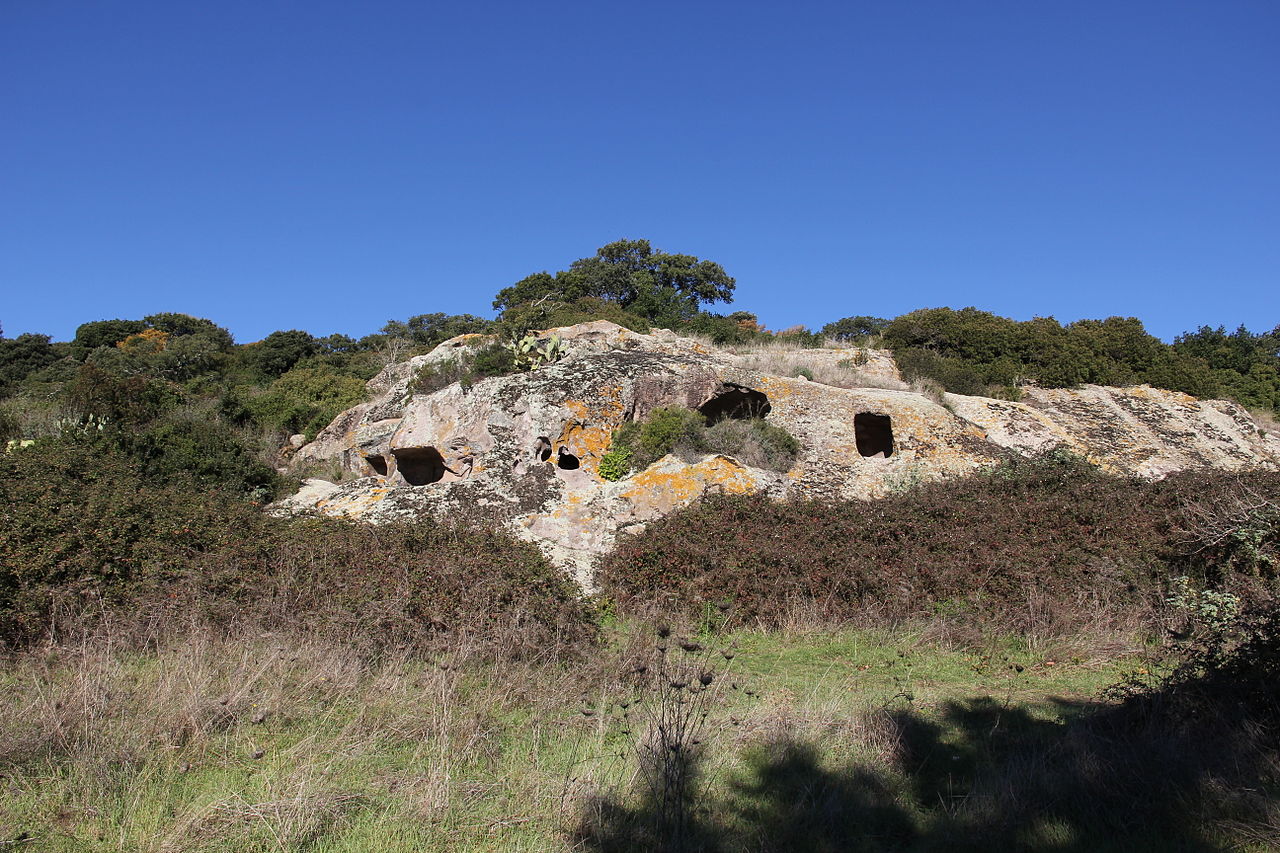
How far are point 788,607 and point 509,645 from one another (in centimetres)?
333

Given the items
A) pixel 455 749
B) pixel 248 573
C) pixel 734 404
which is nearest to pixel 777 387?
pixel 734 404

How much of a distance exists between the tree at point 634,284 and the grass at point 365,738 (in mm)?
→ 24919

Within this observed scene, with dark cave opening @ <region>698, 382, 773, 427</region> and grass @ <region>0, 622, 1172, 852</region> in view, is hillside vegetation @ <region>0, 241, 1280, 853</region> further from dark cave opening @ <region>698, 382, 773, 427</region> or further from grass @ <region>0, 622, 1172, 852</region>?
dark cave opening @ <region>698, 382, 773, 427</region>

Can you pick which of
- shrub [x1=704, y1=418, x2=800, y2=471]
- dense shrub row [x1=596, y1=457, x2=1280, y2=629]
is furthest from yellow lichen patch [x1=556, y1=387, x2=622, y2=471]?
dense shrub row [x1=596, y1=457, x2=1280, y2=629]

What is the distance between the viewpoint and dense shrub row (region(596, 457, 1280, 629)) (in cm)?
825

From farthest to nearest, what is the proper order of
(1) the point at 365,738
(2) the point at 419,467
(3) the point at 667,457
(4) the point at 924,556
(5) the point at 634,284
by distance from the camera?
(5) the point at 634,284
(2) the point at 419,467
(3) the point at 667,457
(4) the point at 924,556
(1) the point at 365,738

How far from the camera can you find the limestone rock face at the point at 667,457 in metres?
11.0

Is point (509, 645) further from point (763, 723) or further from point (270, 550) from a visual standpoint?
point (270, 550)

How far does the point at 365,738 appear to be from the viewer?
4.66m

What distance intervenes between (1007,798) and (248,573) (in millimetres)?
6476

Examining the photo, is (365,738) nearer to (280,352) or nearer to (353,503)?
(353,503)

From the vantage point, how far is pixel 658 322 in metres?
28.7

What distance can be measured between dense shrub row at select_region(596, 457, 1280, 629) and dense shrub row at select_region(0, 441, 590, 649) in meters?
1.52

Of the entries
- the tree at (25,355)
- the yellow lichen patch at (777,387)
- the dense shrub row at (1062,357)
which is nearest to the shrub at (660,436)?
the yellow lichen patch at (777,387)
